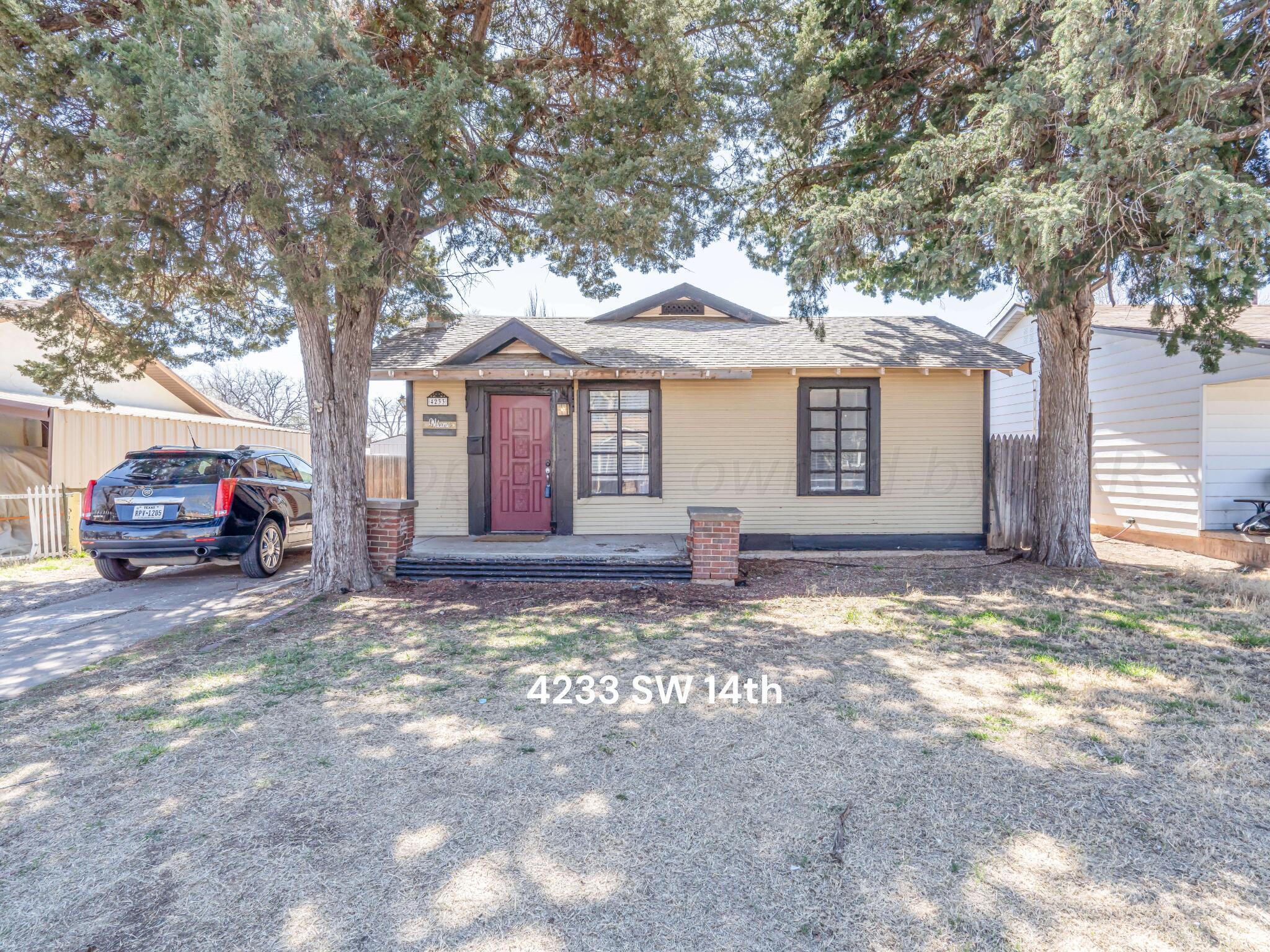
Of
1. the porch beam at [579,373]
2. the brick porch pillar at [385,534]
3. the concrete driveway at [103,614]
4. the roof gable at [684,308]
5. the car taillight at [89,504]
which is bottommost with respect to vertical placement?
the concrete driveway at [103,614]

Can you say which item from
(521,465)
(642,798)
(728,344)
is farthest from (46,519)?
(642,798)

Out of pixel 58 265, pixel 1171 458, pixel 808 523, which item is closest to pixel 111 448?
pixel 58 265

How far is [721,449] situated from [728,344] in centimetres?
170

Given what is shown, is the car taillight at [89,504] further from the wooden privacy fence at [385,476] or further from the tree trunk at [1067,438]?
the tree trunk at [1067,438]

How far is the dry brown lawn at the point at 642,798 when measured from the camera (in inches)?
82.1

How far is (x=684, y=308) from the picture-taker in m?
11.5

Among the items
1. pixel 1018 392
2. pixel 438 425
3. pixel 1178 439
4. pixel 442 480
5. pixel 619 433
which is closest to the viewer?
pixel 438 425

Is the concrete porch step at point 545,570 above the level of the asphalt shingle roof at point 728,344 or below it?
below

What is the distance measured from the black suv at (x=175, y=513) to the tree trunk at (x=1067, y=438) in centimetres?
935

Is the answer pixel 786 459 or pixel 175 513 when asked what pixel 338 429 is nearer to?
pixel 175 513

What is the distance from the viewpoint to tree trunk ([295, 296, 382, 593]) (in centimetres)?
678

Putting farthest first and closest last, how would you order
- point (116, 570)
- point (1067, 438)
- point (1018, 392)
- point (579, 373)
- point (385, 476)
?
point (385, 476)
point (1018, 392)
point (579, 373)
point (1067, 438)
point (116, 570)

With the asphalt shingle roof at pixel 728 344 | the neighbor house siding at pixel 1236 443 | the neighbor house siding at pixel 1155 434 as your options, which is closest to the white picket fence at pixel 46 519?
the asphalt shingle roof at pixel 728 344

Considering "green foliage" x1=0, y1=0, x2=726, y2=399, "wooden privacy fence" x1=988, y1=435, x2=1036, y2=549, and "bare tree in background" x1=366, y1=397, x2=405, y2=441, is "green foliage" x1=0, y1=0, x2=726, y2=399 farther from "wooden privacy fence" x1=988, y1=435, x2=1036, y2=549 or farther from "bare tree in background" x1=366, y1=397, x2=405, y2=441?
"bare tree in background" x1=366, y1=397, x2=405, y2=441
